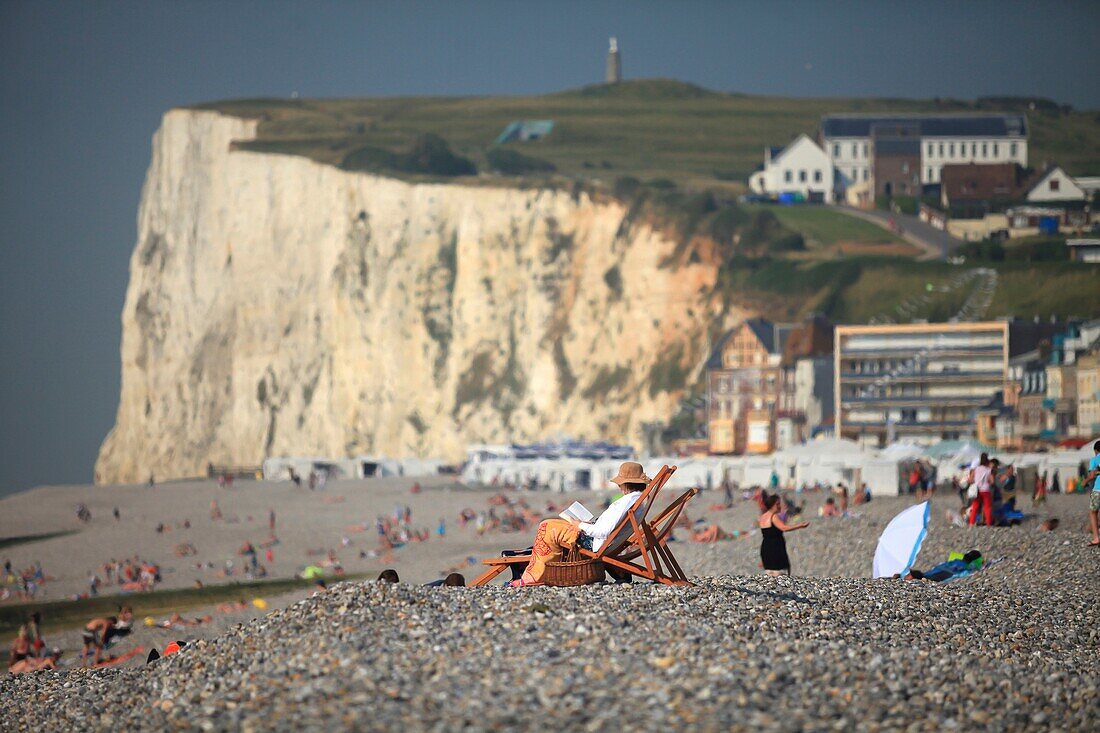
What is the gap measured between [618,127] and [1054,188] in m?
35.4

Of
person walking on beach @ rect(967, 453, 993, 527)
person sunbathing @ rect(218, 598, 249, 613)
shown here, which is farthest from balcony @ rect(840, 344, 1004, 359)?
person walking on beach @ rect(967, 453, 993, 527)

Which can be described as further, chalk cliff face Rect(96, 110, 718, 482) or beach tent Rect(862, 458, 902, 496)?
chalk cliff face Rect(96, 110, 718, 482)

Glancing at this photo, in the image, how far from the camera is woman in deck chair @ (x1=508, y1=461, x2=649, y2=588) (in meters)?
10.1

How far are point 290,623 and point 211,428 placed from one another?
80414mm

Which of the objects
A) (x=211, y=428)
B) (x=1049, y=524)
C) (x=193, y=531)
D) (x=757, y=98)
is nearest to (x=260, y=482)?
(x=193, y=531)

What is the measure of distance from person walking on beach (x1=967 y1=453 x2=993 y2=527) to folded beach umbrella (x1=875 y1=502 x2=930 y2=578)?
12.2ft

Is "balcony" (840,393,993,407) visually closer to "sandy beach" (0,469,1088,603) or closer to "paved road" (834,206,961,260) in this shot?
"sandy beach" (0,469,1088,603)

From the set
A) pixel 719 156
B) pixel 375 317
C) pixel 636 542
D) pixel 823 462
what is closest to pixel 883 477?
pixel 823 462

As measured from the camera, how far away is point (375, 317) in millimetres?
82188

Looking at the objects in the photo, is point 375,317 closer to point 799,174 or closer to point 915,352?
point 799,174

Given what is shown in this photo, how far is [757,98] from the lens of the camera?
129625 mm

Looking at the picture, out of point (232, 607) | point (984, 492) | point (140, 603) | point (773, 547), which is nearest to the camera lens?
point (773, 547)

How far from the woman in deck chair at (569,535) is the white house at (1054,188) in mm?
83593

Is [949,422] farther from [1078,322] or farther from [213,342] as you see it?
[213,342]
